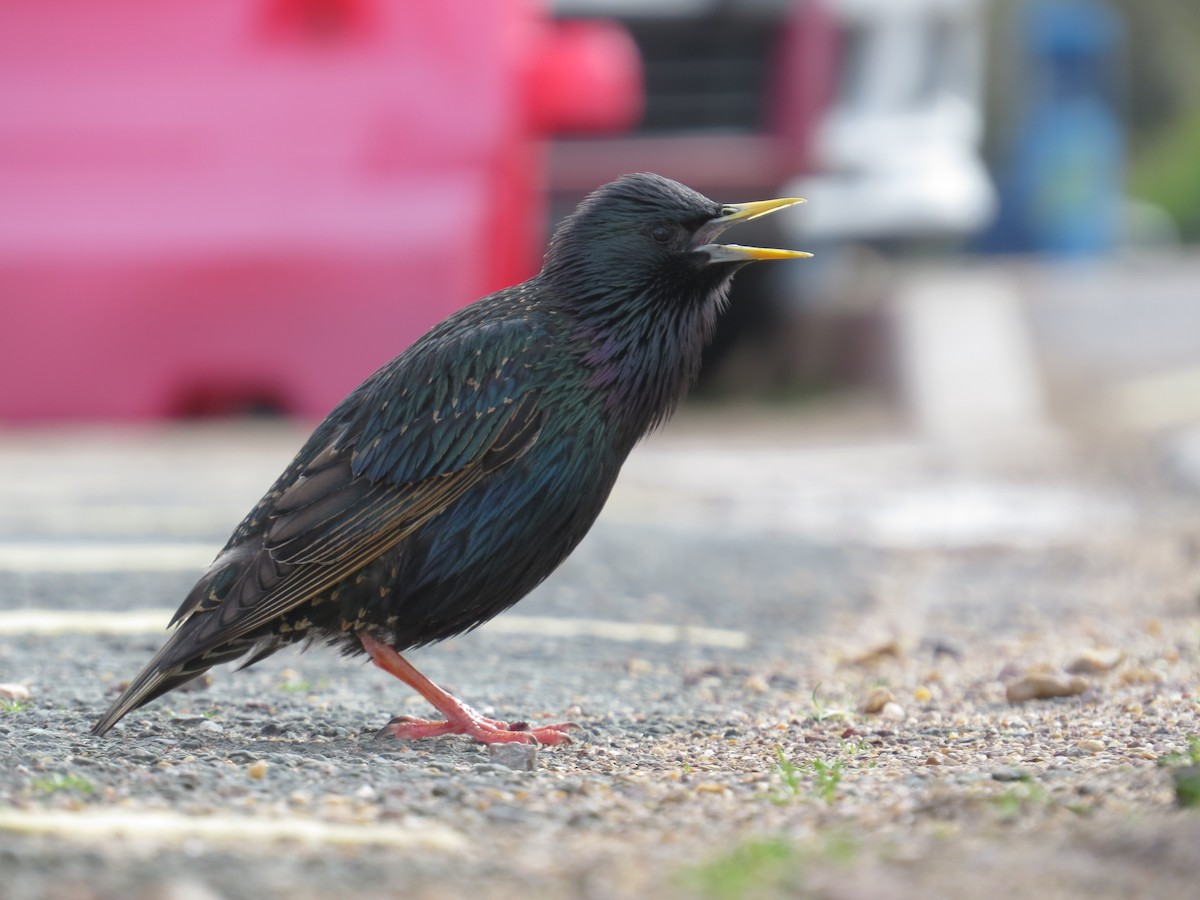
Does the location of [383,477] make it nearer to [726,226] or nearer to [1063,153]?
[726,226]

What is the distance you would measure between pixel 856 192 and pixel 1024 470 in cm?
232

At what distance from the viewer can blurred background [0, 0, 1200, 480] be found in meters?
8.22

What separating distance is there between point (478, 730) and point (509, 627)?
5.13 ft

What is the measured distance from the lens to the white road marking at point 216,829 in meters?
2.66

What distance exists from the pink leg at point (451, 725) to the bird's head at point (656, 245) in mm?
824

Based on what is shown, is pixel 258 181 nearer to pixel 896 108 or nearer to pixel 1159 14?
pixel 896 108

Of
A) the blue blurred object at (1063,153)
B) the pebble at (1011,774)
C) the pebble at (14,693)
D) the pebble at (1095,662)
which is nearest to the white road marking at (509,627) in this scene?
the pebble at (14,693)

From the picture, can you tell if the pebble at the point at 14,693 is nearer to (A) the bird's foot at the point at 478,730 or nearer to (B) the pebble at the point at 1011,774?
(A) the bird's foot at the point at 478,730

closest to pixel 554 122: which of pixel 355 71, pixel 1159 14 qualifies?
pixel 355 71

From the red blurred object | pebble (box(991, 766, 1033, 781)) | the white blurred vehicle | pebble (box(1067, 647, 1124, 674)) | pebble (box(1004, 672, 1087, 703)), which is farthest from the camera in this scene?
the white blurred vehicle

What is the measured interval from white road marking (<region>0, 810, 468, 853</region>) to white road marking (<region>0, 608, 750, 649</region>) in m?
2.00

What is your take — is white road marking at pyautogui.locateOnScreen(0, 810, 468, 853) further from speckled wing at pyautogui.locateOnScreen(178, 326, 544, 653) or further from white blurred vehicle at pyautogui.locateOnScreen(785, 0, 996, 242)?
white blurred vehicle at pyautogui.locateOnScreen(785, 0, 996, 242)

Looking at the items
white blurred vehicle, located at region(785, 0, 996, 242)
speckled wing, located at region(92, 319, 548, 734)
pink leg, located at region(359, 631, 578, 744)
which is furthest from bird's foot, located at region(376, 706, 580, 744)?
white blurred vehicle, located at region(785, 0, 996, 242)

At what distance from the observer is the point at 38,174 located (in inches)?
327
